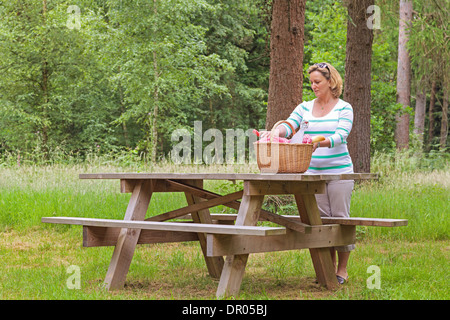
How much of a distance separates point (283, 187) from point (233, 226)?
0.69 meters

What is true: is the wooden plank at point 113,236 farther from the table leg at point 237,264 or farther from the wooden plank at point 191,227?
the table leg at point 237,264

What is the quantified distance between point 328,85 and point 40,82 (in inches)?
790

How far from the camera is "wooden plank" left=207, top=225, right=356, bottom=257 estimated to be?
4118 millimetres

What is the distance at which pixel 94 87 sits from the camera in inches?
1029

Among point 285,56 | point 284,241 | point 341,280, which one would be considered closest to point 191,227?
point 284,241

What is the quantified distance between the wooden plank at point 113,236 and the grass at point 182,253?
36 cm

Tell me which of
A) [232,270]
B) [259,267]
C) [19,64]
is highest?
[19,64]

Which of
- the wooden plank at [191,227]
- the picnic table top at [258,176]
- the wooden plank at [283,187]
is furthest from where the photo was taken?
the wooden plank at [283,187]

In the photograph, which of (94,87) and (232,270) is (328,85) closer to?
(232,270)

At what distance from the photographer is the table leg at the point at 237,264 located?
13.8 ft

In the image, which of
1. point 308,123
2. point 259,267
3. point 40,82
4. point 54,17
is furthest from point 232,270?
point 40,82

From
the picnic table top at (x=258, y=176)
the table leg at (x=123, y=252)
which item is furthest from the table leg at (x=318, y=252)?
the table leg at (x=123, y=252)

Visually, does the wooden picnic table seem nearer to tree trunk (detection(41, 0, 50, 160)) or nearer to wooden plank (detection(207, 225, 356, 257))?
wooden plank (detection(207, 225, 356, 257))

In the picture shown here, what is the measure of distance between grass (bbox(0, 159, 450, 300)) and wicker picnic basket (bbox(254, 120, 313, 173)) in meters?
0.96
